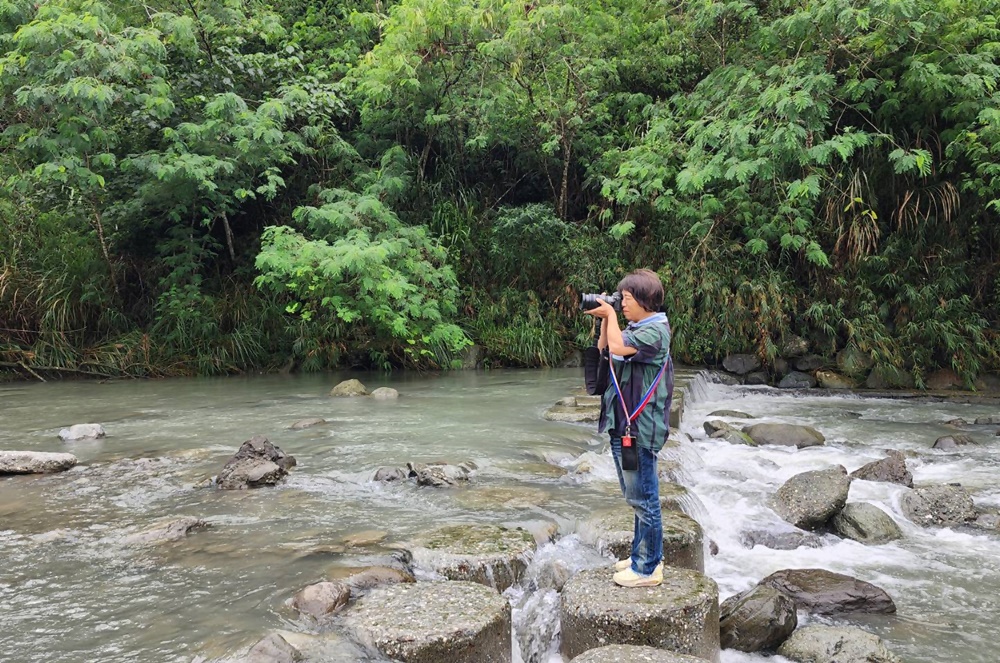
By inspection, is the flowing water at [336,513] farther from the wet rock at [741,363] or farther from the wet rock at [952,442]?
the wet rock at [741,363]

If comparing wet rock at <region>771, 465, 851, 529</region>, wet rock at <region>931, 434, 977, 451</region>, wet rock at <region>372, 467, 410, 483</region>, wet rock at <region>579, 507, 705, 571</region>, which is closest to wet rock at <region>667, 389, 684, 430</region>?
wet rock at <region>771, 465, 851, 529</region>

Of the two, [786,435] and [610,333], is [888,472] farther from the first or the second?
[610,333]

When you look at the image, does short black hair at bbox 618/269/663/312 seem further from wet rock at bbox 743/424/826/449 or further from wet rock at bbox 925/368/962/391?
wet rock at bbox 925/368/962/391

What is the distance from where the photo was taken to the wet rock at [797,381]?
41.3 feet

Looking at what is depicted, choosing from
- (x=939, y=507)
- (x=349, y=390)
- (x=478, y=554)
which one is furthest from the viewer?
(x=349, y=390)

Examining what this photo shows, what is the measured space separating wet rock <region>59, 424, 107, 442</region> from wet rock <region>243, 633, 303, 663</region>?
18.3 ft

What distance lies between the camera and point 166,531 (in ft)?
15.2

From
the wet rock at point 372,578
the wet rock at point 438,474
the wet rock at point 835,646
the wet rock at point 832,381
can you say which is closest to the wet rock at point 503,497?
the wet rock at point 438,474

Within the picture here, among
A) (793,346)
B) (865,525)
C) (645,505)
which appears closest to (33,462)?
(645,505)

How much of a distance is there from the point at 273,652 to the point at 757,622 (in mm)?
2433

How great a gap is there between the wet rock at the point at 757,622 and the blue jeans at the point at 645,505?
26.4 inches

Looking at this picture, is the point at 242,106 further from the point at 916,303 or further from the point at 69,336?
the point at 916,303

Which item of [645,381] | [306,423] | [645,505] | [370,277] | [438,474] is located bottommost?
[438,474]

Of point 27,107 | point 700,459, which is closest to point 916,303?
point 700,459
